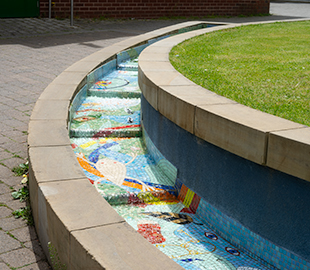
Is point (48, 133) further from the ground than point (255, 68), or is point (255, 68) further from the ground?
point (255, 68)

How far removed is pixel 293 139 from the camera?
2.41m

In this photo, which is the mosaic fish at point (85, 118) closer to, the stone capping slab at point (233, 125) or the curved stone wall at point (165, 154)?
the curved stone wall at point (165, 154)

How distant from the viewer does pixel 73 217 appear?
2.34 m

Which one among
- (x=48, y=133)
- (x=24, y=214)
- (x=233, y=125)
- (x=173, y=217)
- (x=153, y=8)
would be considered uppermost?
(x=153, y=8)

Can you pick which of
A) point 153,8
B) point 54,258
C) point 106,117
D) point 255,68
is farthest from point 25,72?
point 153,8

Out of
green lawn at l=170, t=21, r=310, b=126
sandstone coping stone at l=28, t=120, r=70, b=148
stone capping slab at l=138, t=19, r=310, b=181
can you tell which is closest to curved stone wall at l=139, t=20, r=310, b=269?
stone capping slab at l=138, t=19, r=310, b=181

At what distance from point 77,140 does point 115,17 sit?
37.0 feet

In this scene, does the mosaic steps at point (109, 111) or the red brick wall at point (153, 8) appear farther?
the red brick wall at point (153, 8)

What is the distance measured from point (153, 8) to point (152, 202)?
13501mm

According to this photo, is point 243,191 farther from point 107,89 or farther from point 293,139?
point 107,89

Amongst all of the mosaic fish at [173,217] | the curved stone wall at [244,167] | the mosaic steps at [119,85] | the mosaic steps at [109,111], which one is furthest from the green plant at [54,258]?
the mosaic steps at [119,85]

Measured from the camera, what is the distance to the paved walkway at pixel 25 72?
2779 mm

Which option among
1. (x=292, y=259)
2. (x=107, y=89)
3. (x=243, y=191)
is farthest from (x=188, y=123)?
(x=107, y=89)

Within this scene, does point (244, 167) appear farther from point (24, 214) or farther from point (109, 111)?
point (109, 111)
